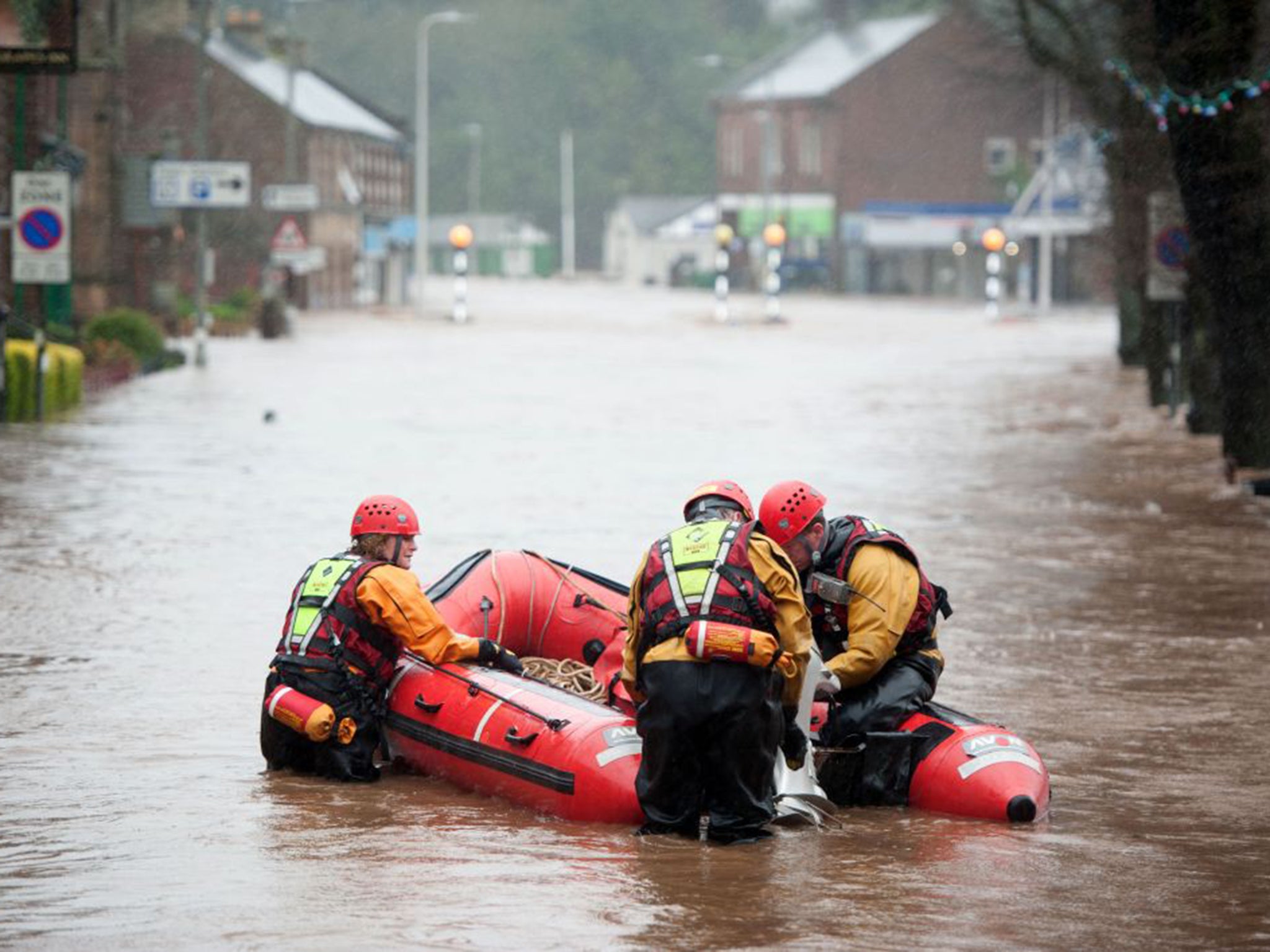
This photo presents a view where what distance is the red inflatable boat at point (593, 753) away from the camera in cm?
955

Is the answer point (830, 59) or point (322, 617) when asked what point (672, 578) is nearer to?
point (322, 617)

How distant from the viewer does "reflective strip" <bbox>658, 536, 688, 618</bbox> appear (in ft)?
29.6

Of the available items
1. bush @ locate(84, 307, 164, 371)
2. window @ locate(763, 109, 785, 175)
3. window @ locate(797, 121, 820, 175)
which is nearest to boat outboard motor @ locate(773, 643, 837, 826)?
bush @ locate(84, 307, 164, 371)

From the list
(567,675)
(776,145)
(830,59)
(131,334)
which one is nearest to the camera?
(567,675)

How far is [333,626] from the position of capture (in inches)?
400

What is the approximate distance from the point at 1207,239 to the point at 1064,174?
58.1 meters

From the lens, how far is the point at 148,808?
968 centimetres

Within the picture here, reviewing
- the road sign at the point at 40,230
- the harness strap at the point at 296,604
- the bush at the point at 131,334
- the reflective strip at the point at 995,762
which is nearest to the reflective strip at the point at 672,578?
the reflective strip at the point at 995,762

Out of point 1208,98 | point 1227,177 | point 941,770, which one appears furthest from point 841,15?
point 941,770

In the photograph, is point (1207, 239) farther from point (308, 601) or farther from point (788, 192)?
point (788, 192)

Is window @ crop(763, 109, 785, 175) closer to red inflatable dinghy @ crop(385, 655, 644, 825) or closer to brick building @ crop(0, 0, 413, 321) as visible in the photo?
brick building @ crop(0, 0, 413, 321)

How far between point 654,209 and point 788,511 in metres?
109

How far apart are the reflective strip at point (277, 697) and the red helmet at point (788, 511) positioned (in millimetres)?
2105

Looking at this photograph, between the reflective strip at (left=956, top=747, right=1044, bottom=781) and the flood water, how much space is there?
232mm
